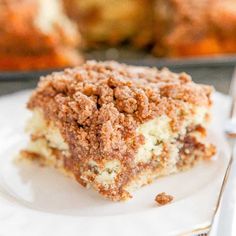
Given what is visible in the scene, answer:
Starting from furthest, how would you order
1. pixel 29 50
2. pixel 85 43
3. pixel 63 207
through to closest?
pixel 85 43
pixel 29 50
pixel 63 207

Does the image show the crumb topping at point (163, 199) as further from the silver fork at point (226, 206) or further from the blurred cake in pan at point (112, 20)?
the blurred cake in pan at point (112, 20)

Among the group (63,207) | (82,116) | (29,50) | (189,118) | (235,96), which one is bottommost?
(63,207)

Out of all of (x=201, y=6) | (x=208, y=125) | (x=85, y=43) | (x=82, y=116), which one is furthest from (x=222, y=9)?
(x=82, y=116)

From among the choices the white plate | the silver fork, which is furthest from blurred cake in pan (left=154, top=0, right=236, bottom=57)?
the silver fork

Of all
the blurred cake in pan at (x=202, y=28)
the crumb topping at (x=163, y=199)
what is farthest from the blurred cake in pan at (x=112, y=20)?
the crumb topping at (x=163, y=199)

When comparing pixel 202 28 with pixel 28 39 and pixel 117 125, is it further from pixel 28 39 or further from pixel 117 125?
pixel 117 125

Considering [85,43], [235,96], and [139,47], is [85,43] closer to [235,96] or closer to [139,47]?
[139,47]

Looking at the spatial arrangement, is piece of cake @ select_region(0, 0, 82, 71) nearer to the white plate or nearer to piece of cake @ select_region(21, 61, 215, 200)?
the white plate
